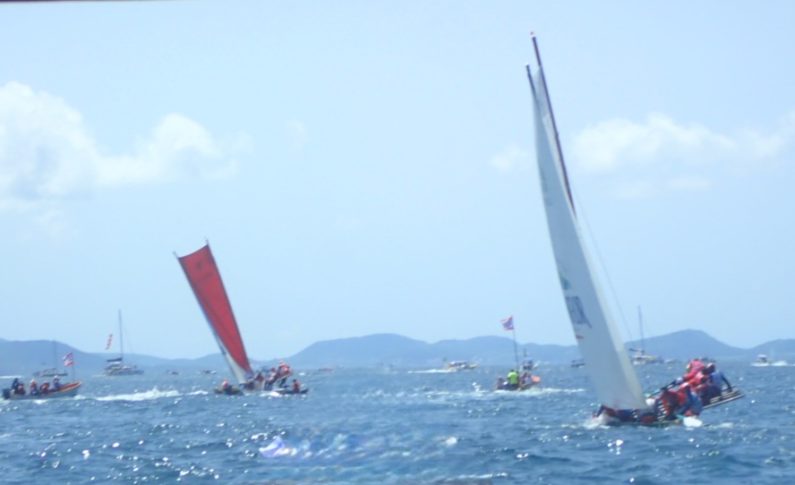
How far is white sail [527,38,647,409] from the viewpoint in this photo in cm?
3102

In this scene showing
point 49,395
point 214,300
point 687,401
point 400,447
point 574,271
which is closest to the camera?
point 400,447

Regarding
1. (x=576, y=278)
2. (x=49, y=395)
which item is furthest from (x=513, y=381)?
(x=576, y=278)

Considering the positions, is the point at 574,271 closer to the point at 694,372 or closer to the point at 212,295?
the point at 694,372

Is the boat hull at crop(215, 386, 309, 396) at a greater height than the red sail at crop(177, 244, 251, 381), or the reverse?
the red sail at crop(177, 244, 251, 381)

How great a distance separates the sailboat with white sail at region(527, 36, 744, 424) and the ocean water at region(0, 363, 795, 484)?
134 centimetres

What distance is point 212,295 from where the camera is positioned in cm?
5978

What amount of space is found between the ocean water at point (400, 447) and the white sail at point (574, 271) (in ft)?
5.29

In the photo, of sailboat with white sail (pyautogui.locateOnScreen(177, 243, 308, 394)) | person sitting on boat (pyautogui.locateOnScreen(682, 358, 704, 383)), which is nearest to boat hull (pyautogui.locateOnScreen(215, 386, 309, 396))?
sailboat with white sail (pyautogui.locateOnScreen(177, 243, 308, 394))

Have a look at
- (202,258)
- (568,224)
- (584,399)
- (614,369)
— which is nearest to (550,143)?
(568,224)

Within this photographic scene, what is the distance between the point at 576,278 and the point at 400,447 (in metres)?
6.05

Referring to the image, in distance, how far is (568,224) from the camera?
31.1 metres

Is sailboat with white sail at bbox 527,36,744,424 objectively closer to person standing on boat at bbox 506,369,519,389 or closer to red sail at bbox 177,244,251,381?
red sail at bbox 177,244,251,381

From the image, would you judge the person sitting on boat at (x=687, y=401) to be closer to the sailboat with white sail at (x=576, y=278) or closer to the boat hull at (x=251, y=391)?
the sailboat with white sail at (x=576, y=278)

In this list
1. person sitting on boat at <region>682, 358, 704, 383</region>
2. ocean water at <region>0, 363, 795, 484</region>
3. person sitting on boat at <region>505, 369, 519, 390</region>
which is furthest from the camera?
person sitting on boat at <region>505, 369, 519, 390</region>
